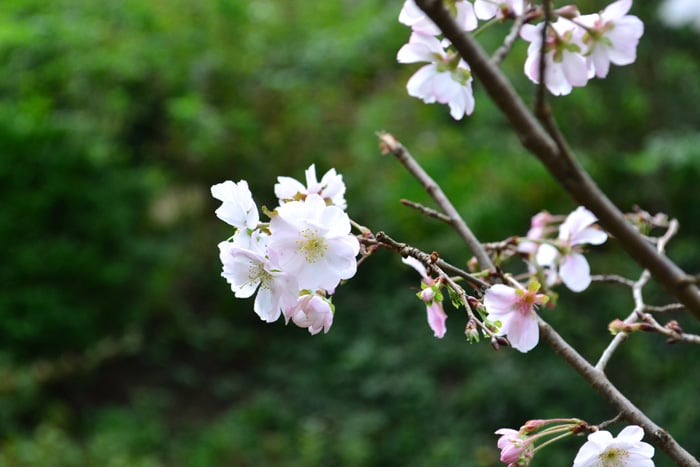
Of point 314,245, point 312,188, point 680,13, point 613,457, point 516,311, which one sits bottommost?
point 613,457

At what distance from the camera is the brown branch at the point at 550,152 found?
0.48 metres

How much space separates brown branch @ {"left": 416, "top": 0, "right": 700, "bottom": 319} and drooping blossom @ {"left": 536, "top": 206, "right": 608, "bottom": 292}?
0.43 m

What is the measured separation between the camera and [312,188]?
802mm

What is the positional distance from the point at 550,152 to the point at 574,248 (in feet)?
1.60

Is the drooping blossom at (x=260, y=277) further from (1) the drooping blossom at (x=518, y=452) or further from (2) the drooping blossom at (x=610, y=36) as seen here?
(2) the drooping blossom at (x=610, y=36)

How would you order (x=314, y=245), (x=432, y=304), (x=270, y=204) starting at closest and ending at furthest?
1. (x=314, y=245)
2. (x=432, y=304)
3. (x=270, y=204)

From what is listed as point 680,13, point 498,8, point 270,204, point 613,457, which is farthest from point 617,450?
point 270,204

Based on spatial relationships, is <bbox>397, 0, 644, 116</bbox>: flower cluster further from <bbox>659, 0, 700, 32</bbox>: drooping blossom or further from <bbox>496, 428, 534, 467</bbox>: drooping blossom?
<bbox>659, 0, 700, 32</bbox>: drooping blossom

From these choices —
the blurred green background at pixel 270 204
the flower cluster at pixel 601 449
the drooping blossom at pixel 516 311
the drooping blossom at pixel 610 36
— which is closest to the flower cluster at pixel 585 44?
the drooping blossom at pixel 610 36

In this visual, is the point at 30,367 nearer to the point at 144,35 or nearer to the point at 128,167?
the point at 128,167

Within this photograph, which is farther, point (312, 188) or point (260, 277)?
point (312, 188)

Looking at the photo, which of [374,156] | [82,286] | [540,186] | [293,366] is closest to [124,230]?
[82,286]

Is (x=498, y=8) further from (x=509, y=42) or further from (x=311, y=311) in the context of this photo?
(x=311, y=311)

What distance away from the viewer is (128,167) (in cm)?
460
